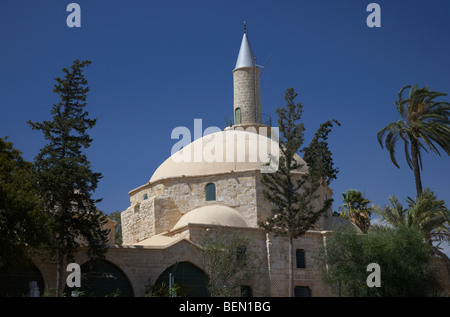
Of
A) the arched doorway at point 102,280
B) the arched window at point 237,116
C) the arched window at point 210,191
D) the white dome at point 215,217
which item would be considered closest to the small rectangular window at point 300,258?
the white dome at point 215,217

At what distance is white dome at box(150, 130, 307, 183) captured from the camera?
98.0 ft

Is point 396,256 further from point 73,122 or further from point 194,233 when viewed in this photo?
point 73,122

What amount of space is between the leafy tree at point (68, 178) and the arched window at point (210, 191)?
8312 millimetres

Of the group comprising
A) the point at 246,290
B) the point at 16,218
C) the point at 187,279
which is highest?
the point at 16,218

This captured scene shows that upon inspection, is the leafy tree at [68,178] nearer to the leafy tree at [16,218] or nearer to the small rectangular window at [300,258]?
the leafy tree at [16,218]

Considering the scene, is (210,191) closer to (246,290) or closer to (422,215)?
(246,290)

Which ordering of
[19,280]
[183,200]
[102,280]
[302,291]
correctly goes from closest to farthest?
[19,280]
[102,280]
[302,291]
[183,200]

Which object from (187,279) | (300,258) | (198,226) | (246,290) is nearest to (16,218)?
(187,279)

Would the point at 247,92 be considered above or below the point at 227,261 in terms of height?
above

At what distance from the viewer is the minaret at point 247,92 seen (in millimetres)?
36219

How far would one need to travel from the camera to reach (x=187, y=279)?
2361cm

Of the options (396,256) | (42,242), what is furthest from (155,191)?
(396,256)

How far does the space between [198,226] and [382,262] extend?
8.28 metres

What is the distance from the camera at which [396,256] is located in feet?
73.0
